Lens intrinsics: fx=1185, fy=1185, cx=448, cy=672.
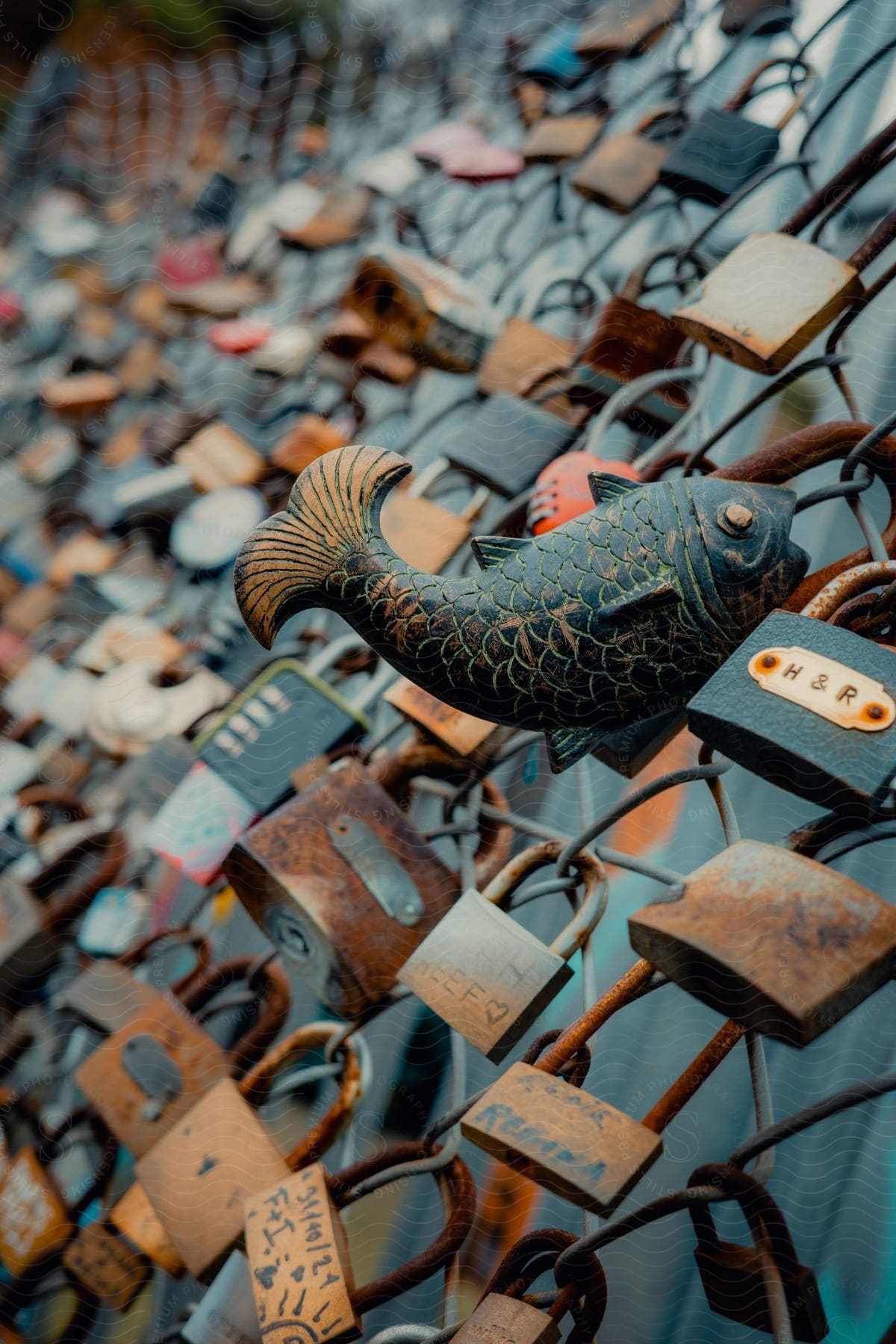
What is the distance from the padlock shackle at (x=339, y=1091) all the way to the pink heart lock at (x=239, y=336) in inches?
41.2

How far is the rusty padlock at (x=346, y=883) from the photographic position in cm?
73

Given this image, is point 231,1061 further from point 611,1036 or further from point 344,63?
point 344,63

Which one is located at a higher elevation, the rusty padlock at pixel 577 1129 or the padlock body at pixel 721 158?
the padlock body at pixel 721 158

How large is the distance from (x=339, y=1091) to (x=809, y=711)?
514 mm

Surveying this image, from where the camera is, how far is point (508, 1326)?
1.76ft

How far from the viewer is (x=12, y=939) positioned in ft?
3.84

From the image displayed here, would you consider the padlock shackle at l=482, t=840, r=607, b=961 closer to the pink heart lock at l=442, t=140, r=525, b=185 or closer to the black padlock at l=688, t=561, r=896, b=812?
the black padlock at l=688, t=561, r=896, b=812

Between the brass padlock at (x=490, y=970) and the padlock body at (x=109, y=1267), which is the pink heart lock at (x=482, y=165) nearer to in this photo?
the brass padlock at (x=490, y=970)

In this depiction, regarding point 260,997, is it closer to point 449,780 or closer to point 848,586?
point 449,780

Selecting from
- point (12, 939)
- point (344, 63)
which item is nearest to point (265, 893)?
point (12, 939)

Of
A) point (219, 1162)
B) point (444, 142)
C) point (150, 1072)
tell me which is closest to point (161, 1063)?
point (150, 1072)

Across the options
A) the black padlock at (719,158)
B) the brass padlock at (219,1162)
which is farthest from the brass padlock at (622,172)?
the brass padlock at (219,1162)

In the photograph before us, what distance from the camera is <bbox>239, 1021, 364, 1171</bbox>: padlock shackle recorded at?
81 centimetres

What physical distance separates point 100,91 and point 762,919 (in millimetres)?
2748
